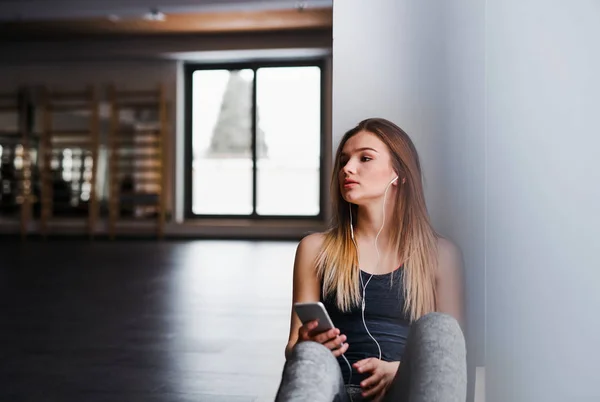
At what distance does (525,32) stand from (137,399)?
1.49m

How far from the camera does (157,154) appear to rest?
332 inches

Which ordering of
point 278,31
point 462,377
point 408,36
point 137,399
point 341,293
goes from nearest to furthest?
1. point 462,377
2. point 341,293
3. point 408,36
4. point 137,399
5. point 278,31

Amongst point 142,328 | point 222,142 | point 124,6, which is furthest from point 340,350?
point 222,142

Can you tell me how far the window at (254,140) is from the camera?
27.7 feet

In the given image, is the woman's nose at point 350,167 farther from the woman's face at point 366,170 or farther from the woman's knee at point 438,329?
the woman's knee at point 438,329

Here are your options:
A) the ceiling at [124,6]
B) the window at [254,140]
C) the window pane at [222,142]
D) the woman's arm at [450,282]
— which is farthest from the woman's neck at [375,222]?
the window pane at [222,142]

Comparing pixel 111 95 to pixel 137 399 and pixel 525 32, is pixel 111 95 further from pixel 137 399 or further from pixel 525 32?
pixel 525 32

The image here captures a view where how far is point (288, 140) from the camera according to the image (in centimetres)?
855

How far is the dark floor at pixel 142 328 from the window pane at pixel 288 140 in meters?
2.74

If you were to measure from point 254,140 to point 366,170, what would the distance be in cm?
732

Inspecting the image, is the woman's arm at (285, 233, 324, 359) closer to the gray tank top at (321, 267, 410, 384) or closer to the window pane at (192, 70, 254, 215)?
the gray tank top at (321, 267, 410, 384)

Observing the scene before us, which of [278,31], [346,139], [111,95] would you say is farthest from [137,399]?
[111,95]

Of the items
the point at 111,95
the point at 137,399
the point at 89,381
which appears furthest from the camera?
the point at 111,95

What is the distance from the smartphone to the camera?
1.20 meters
